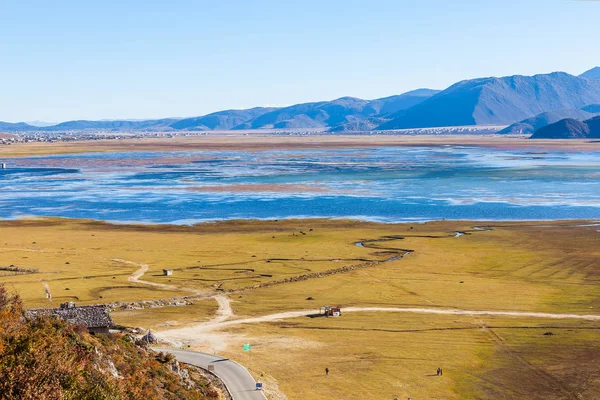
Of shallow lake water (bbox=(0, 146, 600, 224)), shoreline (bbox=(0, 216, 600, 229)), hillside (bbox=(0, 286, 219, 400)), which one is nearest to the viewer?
hillside (bbox=(0, 286, 219, 400))

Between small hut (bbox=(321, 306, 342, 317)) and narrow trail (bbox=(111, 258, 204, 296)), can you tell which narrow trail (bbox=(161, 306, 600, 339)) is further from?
narrow trail (bbox=(111, 258, 204, 296))

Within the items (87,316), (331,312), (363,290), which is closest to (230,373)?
(87,316)

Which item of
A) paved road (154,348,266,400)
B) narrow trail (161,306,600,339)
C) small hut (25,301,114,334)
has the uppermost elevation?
small hut (25,301,114,334)

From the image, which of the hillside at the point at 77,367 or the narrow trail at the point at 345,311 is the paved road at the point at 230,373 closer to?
the hillside at the point at 77,367

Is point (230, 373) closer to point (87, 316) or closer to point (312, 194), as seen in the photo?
point (87, 316)

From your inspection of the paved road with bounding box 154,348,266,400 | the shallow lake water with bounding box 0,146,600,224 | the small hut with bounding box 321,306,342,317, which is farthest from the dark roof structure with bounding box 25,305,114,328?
the shallow lake water with bounding box 0,146,600,224

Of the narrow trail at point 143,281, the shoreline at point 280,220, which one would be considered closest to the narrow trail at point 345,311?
the narrow trail at point 143,281

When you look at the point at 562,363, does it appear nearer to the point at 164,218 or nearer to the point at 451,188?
the point at 164,218
